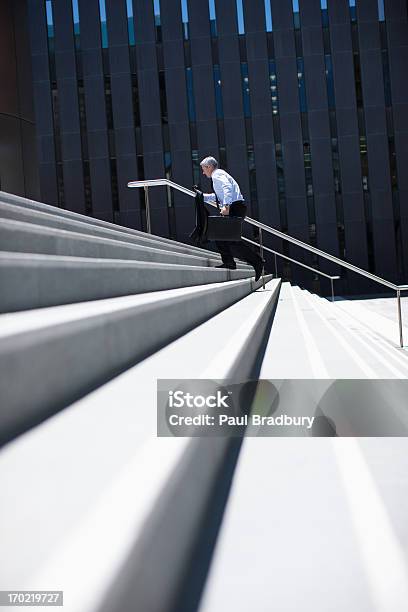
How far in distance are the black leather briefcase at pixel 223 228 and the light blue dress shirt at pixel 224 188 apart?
0.67 feet

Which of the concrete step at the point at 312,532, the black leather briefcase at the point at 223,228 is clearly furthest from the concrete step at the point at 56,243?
the black leather briefcase at the point at 223,228

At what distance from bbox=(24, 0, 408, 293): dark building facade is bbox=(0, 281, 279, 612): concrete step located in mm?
18466

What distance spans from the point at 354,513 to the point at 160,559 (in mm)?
683

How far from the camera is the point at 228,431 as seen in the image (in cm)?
175

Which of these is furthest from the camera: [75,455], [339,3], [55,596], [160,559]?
[339,3]

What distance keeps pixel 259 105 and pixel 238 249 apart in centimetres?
1488

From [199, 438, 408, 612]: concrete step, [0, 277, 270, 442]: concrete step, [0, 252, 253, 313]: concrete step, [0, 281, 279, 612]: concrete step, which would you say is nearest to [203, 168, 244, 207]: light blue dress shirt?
[0, 252, 253, 313]: concrete step

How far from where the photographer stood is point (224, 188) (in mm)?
5938

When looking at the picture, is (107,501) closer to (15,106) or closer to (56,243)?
(56,243)

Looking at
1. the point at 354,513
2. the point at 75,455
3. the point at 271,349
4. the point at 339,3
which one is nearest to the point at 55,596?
the point at 75,455

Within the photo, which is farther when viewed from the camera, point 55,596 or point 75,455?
point 75,455

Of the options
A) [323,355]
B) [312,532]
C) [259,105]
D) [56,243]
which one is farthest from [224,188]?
[259,105]

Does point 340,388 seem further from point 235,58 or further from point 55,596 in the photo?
point 235,58

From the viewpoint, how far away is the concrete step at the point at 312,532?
104cm
